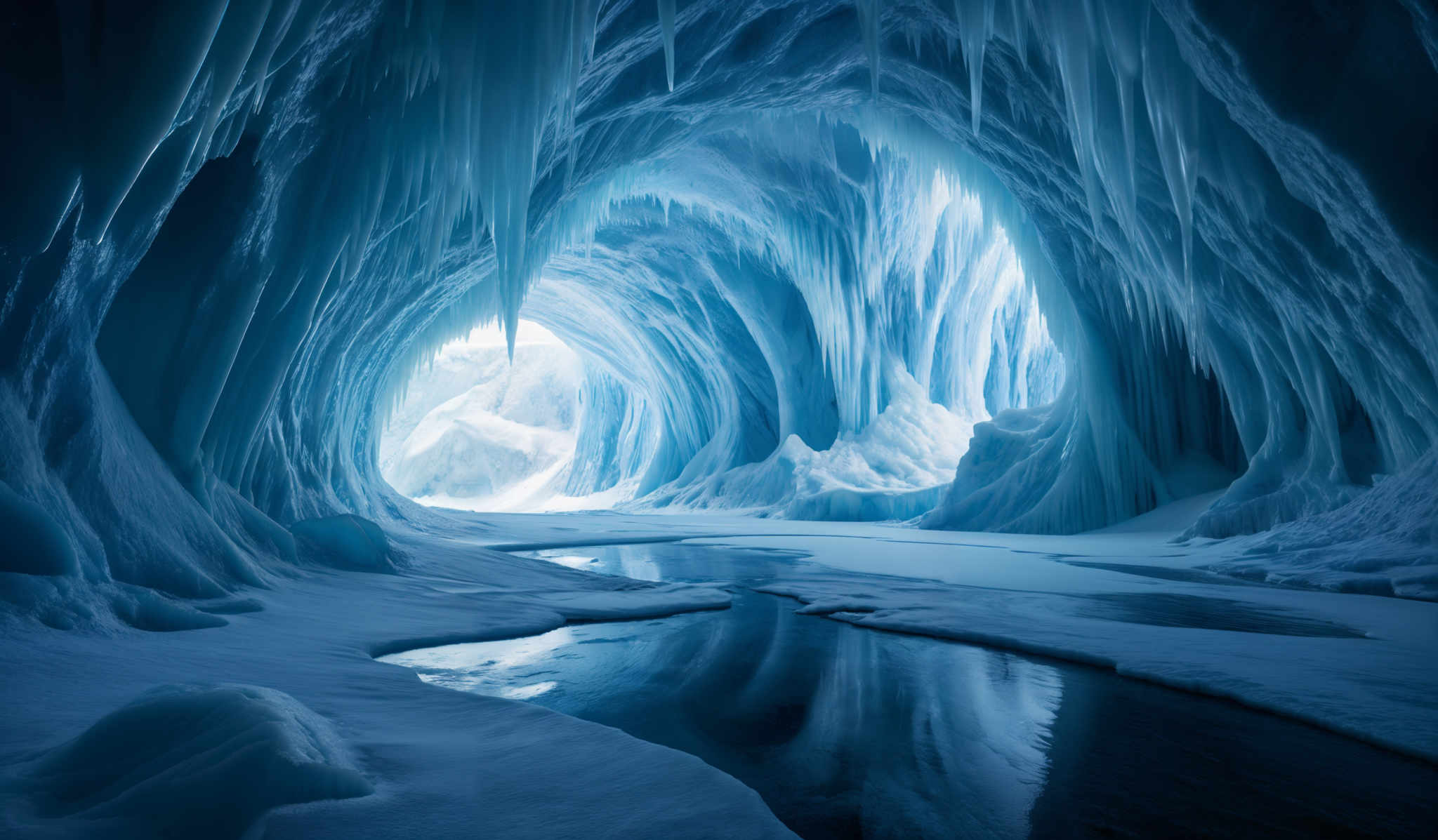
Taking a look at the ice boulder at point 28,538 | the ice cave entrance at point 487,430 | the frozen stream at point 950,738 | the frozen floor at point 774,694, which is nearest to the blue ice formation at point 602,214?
the ice boulder at point 28,538

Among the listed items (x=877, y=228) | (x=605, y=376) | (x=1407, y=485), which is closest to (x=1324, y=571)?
(x=1407, y=485)

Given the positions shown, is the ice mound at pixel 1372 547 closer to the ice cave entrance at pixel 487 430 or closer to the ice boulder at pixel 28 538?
the ice boulder at pixel 28 538

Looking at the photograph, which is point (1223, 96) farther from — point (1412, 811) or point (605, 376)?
point (605, 376)

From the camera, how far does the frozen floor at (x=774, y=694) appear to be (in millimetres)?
1382

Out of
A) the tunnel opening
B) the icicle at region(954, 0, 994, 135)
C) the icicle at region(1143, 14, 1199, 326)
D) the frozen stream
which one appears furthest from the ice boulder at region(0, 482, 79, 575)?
the tunnel opening

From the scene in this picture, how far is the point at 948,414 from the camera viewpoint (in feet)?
55.8

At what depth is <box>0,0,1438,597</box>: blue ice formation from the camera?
2.37 m

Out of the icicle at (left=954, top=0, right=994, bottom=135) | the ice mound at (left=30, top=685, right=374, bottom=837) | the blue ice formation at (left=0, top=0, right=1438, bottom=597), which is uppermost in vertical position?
the icicle at (left=954, top=0, right=994, bottom=135)

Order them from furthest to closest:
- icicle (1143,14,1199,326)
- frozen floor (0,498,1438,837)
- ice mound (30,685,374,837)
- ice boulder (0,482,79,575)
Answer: icicle (1143,14,1199,326) → ice boulder (0,482,79,575) → frozen floor (0,498,1438,837) → ice mound (30,685,374,837)

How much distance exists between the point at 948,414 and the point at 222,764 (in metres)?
16.9

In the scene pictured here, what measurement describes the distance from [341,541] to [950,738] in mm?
3846

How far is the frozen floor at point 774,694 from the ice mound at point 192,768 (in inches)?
1.0

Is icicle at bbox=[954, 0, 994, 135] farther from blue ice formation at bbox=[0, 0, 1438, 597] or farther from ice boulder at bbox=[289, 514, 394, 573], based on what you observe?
ice boulder at bbox=[289, 514, 394, 573]

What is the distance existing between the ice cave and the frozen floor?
0.02 meters
